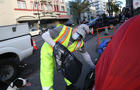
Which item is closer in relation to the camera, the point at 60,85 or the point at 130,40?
the point at 130,40

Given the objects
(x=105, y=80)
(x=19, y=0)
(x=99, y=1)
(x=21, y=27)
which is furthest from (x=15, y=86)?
(x=99, y=1)

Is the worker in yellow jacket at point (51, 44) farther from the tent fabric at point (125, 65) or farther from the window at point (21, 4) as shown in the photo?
the window at point (21, 4)

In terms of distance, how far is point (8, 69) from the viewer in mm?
3465

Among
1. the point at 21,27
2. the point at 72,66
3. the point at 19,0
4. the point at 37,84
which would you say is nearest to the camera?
the point at 72,66

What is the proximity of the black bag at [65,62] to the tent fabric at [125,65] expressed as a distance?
344 mm

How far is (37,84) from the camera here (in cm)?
320

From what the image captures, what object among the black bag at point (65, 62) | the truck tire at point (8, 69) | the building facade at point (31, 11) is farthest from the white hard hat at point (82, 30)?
the building facade at point (31, 11)

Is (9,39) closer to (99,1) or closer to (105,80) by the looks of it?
(105,80)

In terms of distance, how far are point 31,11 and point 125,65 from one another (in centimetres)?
3038

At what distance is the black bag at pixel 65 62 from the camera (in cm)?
138

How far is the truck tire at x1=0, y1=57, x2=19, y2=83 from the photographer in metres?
3.34

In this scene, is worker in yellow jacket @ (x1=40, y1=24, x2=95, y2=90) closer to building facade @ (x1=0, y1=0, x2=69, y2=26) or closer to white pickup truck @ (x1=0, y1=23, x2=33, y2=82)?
white pickup truck @ (x1=0, y1=23, x2=33, y2=82)

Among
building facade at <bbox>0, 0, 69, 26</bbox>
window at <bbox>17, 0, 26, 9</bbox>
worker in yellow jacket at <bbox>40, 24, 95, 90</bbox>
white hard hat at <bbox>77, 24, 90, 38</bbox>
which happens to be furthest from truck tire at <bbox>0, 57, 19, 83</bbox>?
window at <bbox>17, 0, 26, 9</bbox>

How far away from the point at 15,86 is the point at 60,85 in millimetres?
1186
